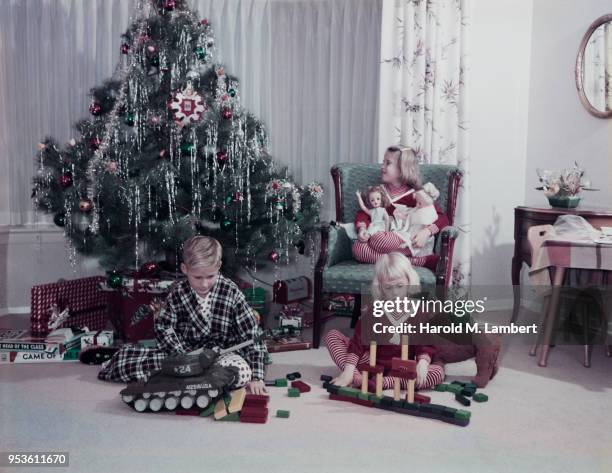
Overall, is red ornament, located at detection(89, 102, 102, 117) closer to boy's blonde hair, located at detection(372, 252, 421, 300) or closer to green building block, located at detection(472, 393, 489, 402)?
boy's blonde hair, located at detection(372, 252, 421, 300)

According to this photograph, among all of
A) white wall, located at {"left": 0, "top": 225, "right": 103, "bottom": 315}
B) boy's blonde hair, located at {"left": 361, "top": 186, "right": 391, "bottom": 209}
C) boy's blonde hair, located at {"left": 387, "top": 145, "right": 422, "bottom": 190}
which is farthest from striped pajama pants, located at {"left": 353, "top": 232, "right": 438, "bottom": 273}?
white wall, located at {"left": 0, "top": 225, "right": 103, "bottom": 315}

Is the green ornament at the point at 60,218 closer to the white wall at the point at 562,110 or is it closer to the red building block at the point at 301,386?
the red building block at the point at 301,386

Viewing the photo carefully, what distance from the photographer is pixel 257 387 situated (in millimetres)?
2986

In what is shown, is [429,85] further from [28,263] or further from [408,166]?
[28,263]

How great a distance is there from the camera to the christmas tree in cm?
400

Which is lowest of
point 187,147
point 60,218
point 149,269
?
point 149,269

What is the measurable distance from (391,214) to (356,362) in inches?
46.1

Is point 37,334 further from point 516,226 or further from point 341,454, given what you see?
point 516,226

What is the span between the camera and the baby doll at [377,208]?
396cm

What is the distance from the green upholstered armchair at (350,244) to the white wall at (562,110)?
0.92m

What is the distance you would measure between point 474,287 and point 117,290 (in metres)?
2.57

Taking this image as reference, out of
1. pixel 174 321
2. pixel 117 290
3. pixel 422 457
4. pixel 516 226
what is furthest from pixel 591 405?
pixel 117 290

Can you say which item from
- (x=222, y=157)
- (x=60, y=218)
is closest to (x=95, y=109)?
(x=60, y=218)

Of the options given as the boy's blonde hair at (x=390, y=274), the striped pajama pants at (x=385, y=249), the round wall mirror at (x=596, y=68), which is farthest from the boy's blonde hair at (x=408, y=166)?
the round wall mirror at (x=596, y=68)
